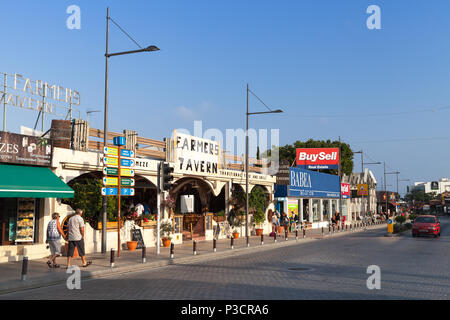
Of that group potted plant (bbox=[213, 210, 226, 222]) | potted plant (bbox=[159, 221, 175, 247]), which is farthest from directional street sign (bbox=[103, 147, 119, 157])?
potted plant (bbox=[213, 210, 226, 222])

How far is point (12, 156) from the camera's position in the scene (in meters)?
16.1

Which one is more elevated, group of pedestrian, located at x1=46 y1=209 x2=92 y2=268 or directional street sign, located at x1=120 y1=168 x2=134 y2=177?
directional street sign, located at x1=120 y1=168 x2=134 y2=177

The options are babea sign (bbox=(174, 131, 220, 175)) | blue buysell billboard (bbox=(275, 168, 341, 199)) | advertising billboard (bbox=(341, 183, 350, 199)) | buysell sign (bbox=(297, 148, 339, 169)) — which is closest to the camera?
babea sign (bbox=(174, 131, 220, 175))

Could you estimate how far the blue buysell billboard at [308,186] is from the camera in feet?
131

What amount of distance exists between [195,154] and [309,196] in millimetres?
23208

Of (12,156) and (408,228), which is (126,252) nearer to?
(12,156)

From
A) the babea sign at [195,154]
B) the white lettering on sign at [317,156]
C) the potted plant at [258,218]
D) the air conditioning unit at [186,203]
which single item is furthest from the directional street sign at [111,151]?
the white lettering on sign at [317,156]

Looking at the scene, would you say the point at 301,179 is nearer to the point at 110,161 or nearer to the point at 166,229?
the point at 166,229

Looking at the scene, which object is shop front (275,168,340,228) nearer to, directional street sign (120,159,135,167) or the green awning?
directional street sign (120,159,135,167)

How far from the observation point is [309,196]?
1813 inches

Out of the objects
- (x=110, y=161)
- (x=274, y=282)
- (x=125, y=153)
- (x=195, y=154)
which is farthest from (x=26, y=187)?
(x=195, y=154)

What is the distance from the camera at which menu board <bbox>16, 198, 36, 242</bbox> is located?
1697 centimetres

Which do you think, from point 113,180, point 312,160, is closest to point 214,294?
point 113,180
